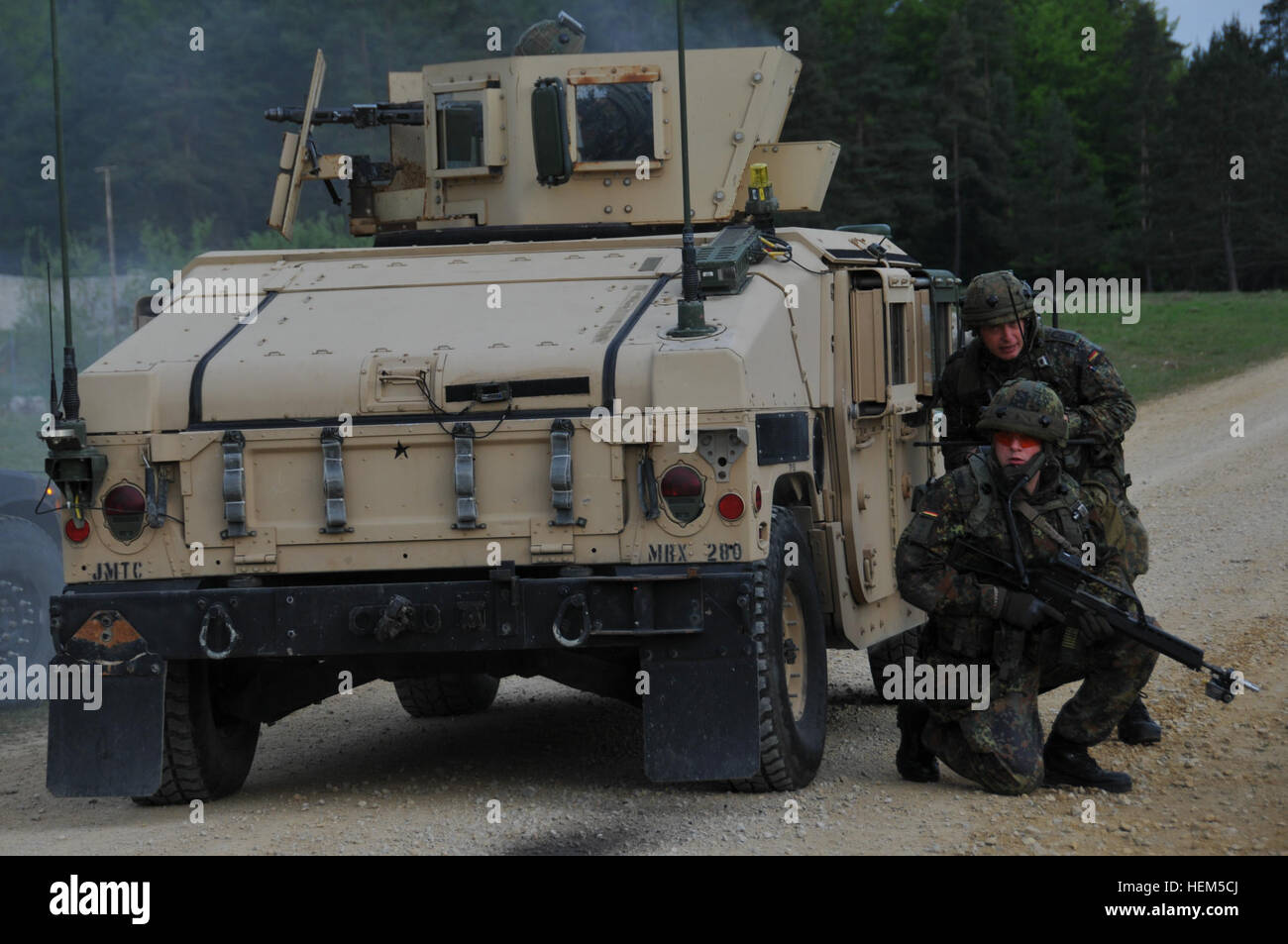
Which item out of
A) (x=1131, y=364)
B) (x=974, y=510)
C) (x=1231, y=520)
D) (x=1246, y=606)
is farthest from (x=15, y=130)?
(x=974, y=510)

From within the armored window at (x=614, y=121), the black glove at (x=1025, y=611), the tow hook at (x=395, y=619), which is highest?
the armored window at (x=614, y=121)

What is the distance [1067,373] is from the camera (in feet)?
25.8

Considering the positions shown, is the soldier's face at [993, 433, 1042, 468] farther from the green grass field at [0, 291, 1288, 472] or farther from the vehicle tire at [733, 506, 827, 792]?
the green grass field at [0, 291, 1288, 472]

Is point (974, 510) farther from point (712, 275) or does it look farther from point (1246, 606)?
point (1246, 606)

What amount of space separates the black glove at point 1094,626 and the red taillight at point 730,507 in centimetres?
131

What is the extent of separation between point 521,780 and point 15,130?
18.4 meters

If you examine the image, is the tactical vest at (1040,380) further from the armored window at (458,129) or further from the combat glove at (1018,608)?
the armored window at (458,129)

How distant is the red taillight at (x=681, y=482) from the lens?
6488 millimetres

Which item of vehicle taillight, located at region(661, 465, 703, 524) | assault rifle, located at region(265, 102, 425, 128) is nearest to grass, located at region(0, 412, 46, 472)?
assault rifle, located at region(265, 102, 425, 128)

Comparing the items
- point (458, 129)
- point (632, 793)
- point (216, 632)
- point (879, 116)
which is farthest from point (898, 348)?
point (879, 116)

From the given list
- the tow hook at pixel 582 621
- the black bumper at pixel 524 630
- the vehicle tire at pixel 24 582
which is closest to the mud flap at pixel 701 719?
the black bumper at pixel 524 630

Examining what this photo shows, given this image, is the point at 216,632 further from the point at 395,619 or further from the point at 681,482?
the point at 681,482

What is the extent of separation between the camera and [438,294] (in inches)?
289

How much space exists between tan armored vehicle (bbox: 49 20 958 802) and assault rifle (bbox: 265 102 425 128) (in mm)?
1769
